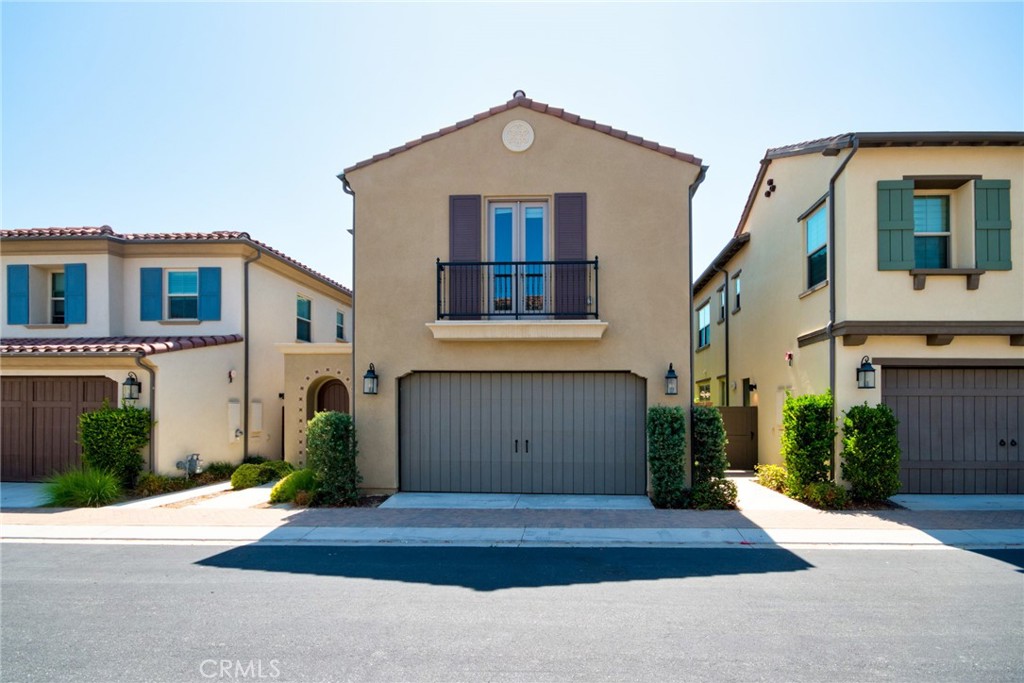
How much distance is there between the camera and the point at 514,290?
1062 cm

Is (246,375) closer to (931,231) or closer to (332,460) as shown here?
(332,460)

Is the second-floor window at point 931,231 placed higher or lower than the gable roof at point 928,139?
Answer: lower

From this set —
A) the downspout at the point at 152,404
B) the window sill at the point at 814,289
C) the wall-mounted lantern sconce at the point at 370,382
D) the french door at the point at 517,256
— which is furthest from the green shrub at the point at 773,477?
the downspout at the point at 152,404

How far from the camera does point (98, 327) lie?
13.9m

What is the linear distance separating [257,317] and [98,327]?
3.55 metres

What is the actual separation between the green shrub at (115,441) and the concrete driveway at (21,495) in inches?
39.0

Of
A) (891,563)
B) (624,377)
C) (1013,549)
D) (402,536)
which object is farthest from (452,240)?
(1013,549)

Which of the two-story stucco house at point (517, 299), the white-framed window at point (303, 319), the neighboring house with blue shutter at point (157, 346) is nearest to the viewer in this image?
the two-story stucco house at point (517, 299)

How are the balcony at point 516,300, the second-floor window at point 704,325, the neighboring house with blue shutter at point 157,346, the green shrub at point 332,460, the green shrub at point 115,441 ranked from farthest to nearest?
the second-floor window at point 704,325 < the neighboring house with blue shutter at point 157,346 < the green shrub at point 115,441 < the balcony at point 516,300 < the green shrub at point 332,460

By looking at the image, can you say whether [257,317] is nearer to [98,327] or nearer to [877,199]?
[98,327]

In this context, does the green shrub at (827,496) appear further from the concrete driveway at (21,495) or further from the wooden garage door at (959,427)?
the concrete driveway at (21,495)

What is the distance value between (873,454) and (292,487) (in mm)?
→ 10051

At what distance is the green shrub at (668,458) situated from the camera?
952 cm

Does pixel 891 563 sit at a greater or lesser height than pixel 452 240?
lesser
